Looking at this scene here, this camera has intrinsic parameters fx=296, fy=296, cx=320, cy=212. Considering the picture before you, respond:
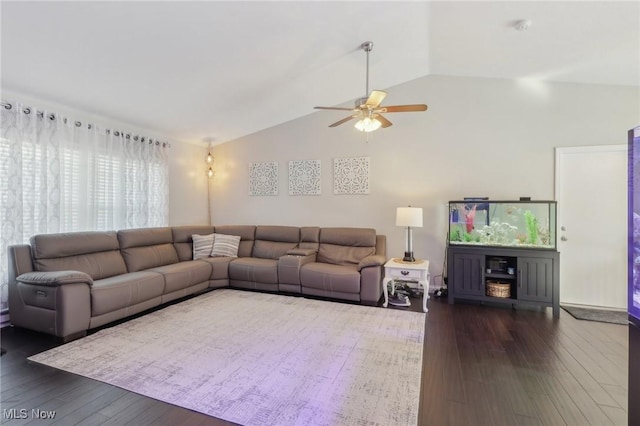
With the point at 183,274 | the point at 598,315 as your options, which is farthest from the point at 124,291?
the point at 598,315

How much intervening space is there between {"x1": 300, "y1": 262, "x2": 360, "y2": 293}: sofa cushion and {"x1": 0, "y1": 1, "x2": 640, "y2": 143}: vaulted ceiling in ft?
8.16

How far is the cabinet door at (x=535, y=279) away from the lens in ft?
11.4

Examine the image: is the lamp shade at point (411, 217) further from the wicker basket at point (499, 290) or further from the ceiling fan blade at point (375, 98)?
the ceiling fan blade at point (375, 98)

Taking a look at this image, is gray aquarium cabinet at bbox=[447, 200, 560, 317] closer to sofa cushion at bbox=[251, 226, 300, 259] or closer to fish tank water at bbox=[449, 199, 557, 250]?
fish tank water at bbox=[449, 199, 557, 250]

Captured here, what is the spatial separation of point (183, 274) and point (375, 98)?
10.3ft

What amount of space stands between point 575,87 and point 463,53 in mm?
1570

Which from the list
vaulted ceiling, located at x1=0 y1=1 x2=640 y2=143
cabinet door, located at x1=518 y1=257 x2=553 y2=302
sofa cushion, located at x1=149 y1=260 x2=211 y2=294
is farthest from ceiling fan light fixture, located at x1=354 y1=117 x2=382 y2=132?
sofa cushion, located at x1=149 y1=260 x2=211 y2=294

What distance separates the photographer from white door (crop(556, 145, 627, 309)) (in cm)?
358

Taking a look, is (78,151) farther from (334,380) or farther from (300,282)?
(334,380)

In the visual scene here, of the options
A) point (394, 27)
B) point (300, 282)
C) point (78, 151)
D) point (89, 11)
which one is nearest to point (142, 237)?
point (78, 151)

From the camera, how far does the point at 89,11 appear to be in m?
2.18

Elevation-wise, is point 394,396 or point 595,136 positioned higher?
point 595,136

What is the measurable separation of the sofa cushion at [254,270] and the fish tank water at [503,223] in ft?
8.15

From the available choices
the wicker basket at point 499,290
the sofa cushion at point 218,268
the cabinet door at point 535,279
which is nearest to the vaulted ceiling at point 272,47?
the sofa cushion at point 218,268
